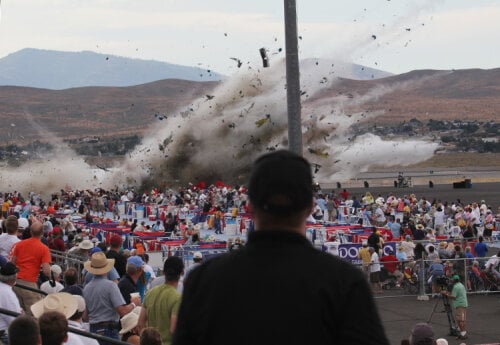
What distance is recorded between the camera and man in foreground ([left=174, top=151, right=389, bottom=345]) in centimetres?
257

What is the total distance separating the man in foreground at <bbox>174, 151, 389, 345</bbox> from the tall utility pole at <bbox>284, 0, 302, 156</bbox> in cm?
687

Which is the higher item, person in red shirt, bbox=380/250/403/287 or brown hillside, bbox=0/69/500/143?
brown hillside, bbox=0/69/500/143

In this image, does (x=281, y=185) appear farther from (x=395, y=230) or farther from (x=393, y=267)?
(x=395, y=230)

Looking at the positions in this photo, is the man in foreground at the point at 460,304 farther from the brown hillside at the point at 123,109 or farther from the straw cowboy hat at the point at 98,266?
the brown hillside at the point at 123,109

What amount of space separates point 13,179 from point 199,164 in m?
17.1

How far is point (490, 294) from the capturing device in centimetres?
2023

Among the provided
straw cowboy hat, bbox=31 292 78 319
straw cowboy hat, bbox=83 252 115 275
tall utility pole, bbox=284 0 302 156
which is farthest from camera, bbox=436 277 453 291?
straw cowboy hat, bbox=31 292 78 319

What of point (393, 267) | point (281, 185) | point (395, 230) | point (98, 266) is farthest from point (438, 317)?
point (281, 185)

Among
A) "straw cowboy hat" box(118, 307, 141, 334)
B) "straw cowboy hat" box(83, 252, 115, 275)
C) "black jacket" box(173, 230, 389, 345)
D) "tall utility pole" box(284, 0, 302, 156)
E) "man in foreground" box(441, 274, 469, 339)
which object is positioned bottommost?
"man in foreground" box(441, 274, 469, 339)

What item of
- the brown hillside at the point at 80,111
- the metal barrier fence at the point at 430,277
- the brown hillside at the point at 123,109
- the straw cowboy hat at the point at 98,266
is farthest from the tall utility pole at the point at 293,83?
the brown hillside at the point at 80,111

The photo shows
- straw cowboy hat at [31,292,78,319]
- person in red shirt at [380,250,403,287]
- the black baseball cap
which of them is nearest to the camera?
the black baseball cap

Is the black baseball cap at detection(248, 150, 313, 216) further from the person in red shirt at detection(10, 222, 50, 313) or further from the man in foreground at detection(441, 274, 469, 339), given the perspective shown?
the man in foreground at detection(441, 274, 469, 339)

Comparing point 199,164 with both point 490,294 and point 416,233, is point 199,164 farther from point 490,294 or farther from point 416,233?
point 490,294

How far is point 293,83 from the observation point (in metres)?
9.70
